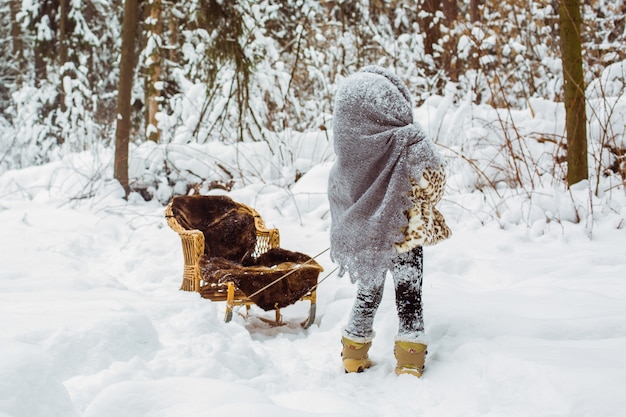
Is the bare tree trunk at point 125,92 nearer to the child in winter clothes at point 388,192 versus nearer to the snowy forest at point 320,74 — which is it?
the snowy forest at point 320,74

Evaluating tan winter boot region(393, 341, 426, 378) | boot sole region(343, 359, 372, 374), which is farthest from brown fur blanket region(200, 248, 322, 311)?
tan winter boot region(393, 341, 426, 378)

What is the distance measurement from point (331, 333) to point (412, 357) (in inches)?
36.7

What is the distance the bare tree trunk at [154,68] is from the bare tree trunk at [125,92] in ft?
4.42

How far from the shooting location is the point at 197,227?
14.0ft

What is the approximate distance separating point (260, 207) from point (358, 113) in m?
3.51

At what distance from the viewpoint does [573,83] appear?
468 cm

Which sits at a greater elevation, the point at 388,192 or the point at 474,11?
the point at 474,11

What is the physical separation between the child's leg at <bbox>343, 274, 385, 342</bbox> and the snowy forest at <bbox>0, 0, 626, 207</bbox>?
246cm

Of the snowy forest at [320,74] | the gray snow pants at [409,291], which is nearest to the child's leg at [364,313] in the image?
the gray snow pants at [409,291]

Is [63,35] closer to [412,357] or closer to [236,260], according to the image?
[236,260]

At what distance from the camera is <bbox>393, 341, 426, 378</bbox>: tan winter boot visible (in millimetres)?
Answer: 2676

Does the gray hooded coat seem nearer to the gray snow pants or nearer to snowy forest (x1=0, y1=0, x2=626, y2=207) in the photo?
the gray snow pants

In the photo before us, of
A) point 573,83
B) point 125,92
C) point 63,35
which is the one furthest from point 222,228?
point 63,35

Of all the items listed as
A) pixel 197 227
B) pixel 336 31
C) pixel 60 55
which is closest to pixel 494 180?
pixel 197 227
